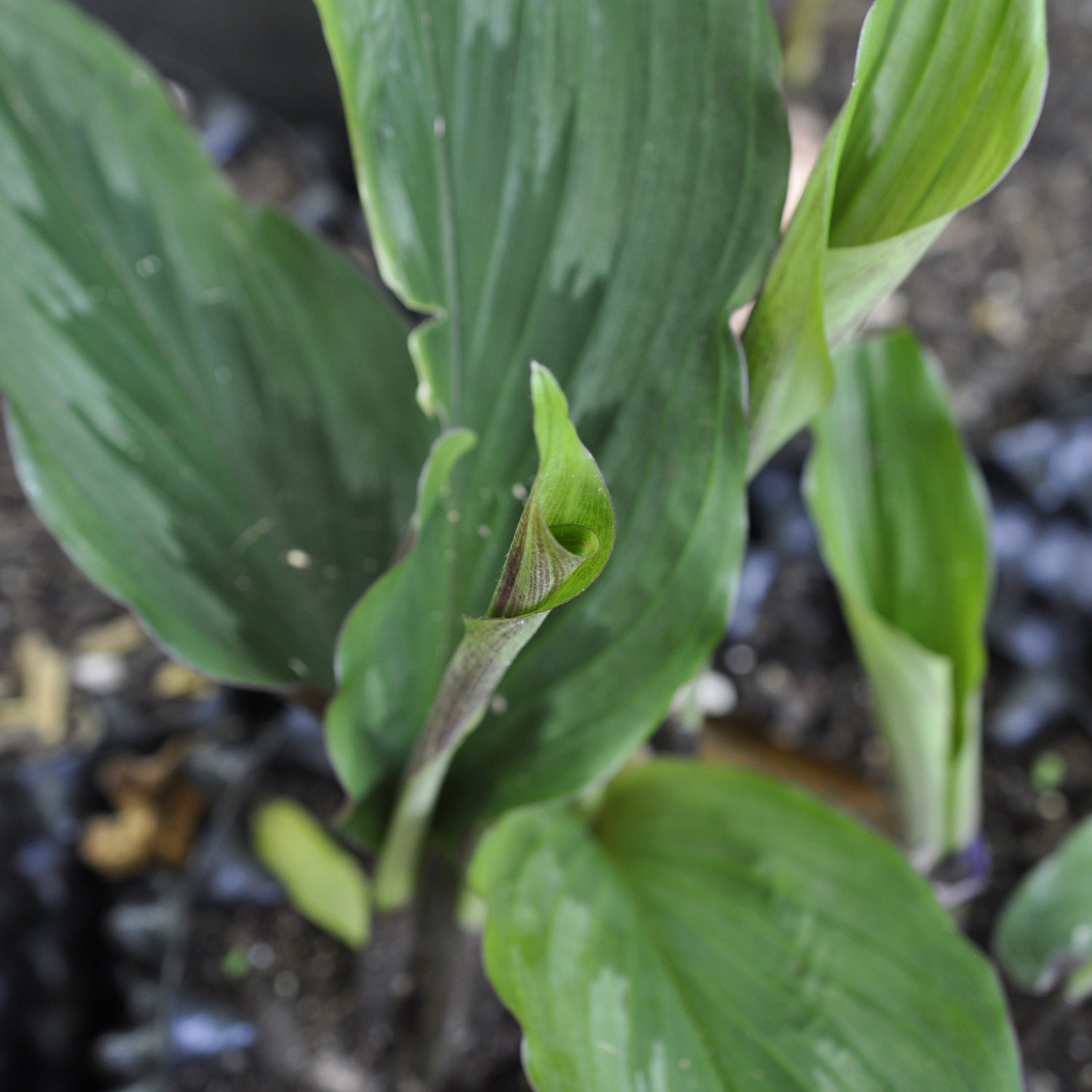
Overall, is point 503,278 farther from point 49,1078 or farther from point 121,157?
point 49,1078

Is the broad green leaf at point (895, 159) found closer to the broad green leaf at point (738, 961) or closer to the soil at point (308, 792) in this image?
the broad green leaf at point (738, 961)

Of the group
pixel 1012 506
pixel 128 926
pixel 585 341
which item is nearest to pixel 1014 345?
pixel 1012 506

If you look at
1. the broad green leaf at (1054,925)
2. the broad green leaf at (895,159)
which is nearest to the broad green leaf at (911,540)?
the broad green leaf at (1054,925)

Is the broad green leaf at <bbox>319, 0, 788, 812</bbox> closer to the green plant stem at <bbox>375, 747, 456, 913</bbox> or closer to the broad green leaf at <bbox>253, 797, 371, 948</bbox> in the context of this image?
the green plant stem at <bbox>375, 747, 456, 913</bbox>

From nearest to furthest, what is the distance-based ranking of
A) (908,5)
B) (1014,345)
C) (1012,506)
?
(908,5), (1012,506), (1014,345)

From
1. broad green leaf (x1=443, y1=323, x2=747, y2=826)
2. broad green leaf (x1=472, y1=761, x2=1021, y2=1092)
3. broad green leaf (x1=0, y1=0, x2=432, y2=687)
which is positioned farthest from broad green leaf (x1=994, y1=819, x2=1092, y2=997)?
broad green leaf (x1=0, y1=0, x2=432, y2=687)

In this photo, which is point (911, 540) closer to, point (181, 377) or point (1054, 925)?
point (1054, 925)

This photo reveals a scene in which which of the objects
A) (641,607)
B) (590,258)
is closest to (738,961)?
(641,607)
